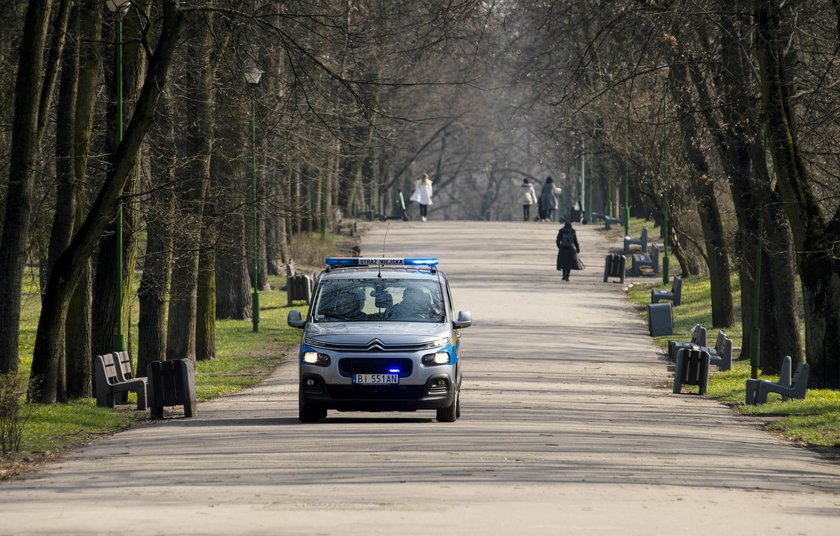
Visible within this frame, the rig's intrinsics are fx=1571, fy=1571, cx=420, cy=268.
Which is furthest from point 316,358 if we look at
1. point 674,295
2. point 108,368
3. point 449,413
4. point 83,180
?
point 674,295

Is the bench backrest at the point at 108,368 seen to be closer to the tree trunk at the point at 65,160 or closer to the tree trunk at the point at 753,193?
the tree trunk at the point at 65,160

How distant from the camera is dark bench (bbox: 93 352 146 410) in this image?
2058 cm

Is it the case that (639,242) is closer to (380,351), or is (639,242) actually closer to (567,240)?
(567,240)

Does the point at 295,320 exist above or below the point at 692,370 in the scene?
above

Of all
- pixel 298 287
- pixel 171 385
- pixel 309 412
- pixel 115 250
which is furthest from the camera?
pixel 298 287

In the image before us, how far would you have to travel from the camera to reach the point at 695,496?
11.9 metres

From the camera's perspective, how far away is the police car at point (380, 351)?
17297 mm

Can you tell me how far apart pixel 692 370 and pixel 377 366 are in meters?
9.02

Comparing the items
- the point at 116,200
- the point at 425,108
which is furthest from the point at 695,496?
the point at 425,108

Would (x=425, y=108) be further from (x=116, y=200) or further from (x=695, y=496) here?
(x=695, y=496)

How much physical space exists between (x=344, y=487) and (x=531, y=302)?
29.8 meters

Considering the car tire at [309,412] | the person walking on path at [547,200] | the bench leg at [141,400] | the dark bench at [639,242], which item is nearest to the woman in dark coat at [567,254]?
the dark bench at [639,242]

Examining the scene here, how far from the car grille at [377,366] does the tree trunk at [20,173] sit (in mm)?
5174

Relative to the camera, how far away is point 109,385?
67.7 ft
